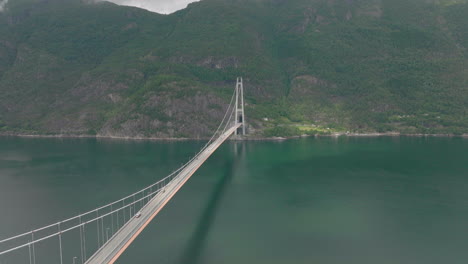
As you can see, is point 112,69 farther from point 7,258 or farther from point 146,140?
point 7,258

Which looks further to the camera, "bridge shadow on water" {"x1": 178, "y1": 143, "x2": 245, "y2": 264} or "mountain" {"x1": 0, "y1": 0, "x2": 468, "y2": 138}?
"mountain" {"x1": 0, "y1": 0, "x2": 468, "y2": 138}

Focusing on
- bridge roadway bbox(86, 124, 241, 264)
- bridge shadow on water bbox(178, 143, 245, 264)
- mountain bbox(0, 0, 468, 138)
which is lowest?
bridge shadow on water bbox(178, 143, 245, 264)

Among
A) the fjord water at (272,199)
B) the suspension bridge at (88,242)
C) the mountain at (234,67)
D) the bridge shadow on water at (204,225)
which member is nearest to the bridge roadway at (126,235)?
the suspension bridge at (88,242)

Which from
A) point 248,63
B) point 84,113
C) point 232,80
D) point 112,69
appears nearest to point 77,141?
point 84,113

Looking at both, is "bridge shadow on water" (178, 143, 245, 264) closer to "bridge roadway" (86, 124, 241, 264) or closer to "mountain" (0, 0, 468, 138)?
"bridge roadway" (86, 124, 241, 264)

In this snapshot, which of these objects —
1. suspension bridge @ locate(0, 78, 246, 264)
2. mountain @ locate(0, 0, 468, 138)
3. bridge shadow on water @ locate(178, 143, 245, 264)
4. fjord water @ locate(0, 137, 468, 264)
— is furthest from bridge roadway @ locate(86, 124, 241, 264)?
mountain @ locate(0, 0, 468, 138)

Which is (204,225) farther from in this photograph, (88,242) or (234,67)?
(234,67)

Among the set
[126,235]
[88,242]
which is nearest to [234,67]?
[88,242]
